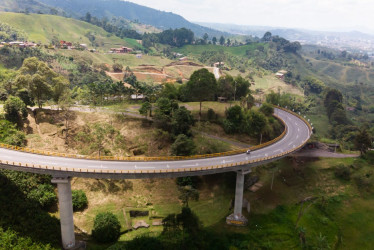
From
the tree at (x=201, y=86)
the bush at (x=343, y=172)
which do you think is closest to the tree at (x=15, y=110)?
the tree at (x=201, y=86)

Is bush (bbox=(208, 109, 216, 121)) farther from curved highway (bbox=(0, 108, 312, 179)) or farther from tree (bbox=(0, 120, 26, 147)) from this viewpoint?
tree (bbox=(0, 120, 26, 147))

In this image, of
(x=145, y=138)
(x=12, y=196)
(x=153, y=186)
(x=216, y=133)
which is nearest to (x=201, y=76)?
(x=216, y=133)

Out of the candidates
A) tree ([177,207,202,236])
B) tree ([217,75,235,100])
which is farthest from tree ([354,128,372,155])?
tree ([177,207,202,236])

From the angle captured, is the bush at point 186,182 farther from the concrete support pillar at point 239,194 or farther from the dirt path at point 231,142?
the dirt path at point 231,142

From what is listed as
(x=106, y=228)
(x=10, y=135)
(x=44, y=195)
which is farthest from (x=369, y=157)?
(x=10, y=135)

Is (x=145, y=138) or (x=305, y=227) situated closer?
(x=305, y=227)

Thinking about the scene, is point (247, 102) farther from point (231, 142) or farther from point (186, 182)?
point (186, 182)

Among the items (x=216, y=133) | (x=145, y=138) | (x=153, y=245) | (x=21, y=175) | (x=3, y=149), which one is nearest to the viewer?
(x=153, y=245)

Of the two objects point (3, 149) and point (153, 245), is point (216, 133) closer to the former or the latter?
point (153, 245)
